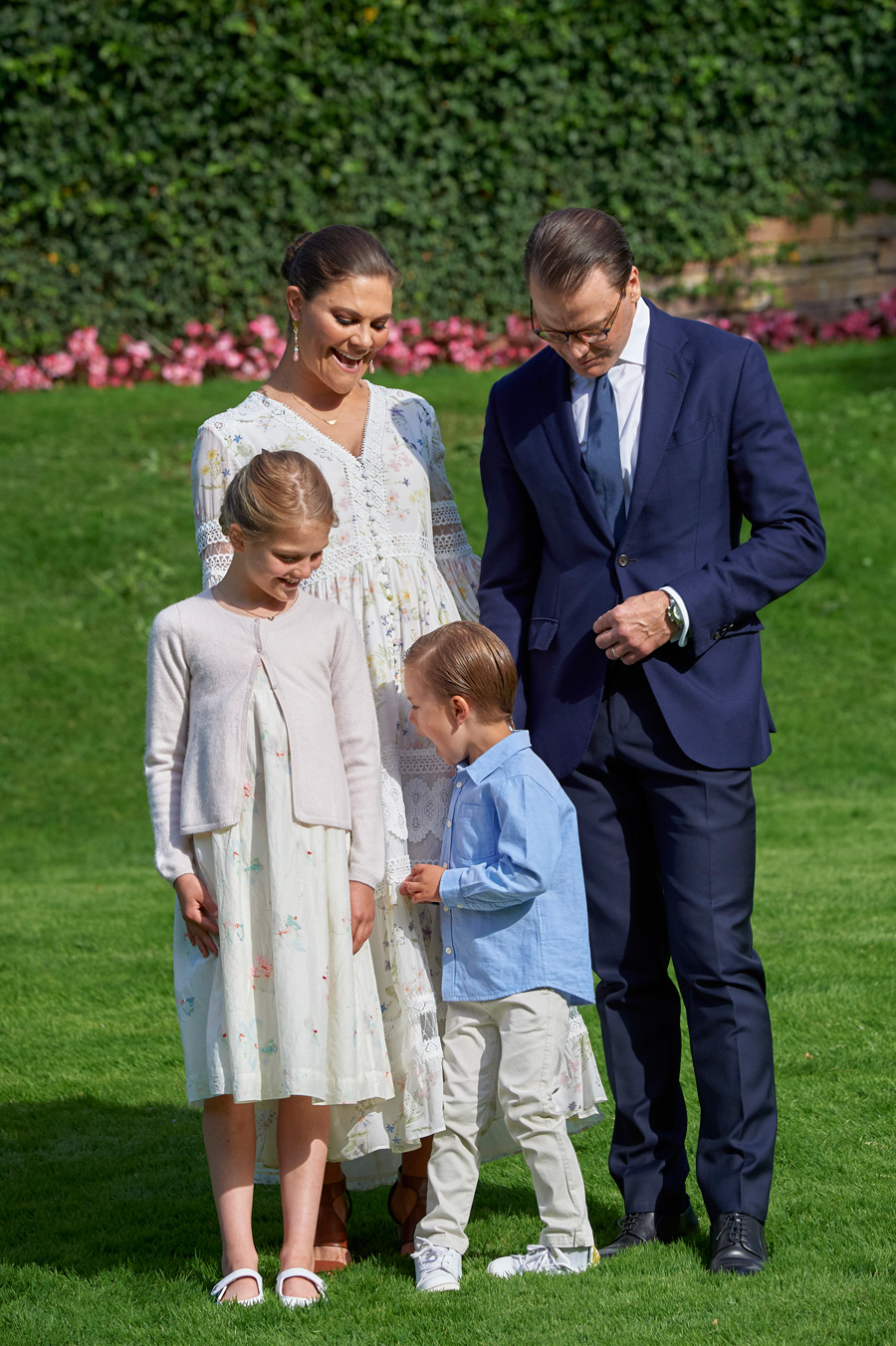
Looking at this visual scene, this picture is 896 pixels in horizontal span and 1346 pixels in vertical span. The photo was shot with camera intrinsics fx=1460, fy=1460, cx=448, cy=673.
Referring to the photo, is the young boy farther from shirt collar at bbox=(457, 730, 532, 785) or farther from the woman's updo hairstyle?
the woman's updo hairstyle

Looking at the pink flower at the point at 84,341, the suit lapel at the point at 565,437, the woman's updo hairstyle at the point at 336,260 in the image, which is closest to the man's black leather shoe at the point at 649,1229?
the suit lapel at the point at 565,437

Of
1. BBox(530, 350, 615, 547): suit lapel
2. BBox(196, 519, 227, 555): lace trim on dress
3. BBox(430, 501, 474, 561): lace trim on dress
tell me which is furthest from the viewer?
BBox(430, 501, 474, 561): lace trim on dress

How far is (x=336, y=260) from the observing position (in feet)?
10.7

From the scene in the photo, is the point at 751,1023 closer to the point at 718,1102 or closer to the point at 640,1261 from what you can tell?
the point at 718,1102

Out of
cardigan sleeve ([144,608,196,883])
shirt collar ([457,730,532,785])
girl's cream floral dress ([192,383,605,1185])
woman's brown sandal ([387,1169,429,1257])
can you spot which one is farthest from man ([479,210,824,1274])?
cardigan sleeve ([144,608,196,883])

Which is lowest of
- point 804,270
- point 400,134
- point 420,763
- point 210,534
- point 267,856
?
point 267,856

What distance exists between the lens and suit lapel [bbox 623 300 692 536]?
312 centimetres

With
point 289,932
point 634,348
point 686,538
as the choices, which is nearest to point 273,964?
point 289,932

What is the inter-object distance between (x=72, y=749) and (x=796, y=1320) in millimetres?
5775

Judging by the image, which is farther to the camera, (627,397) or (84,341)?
(84,341)

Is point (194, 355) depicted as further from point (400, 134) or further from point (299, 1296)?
point (299, 1296)

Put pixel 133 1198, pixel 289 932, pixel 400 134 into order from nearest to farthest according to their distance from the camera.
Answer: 1. pixel 289 932
2. pixel 133 1198
3. pixel 400 134

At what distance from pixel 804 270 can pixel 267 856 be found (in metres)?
11.0

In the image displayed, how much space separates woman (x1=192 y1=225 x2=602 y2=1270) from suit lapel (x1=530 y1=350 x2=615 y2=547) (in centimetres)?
40
